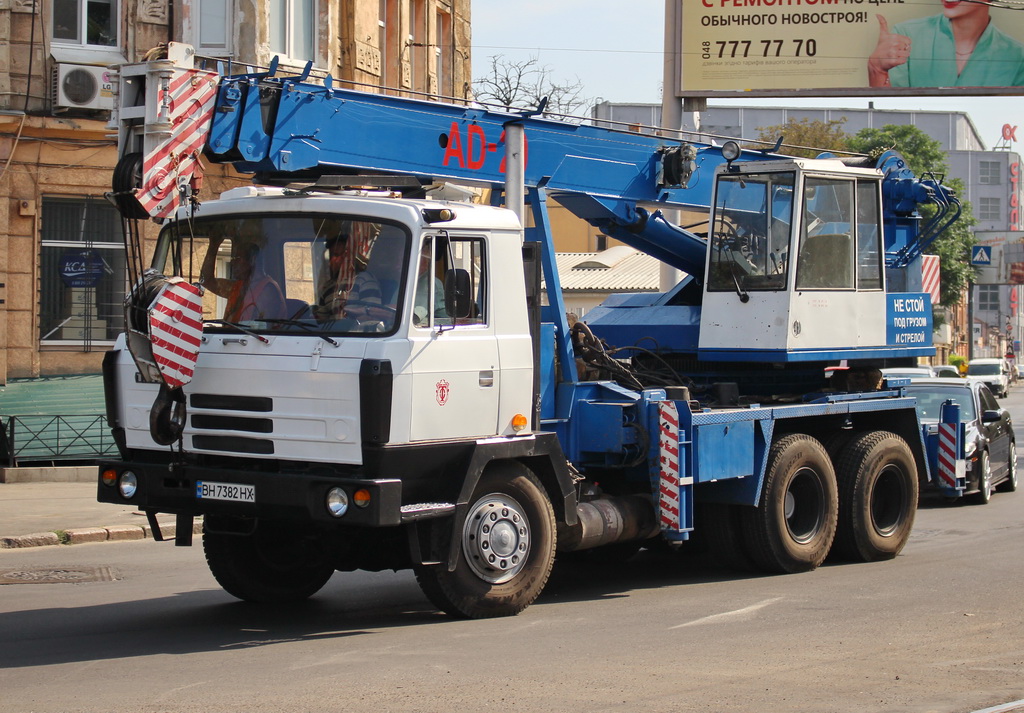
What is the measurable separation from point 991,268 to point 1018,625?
75.1 meters

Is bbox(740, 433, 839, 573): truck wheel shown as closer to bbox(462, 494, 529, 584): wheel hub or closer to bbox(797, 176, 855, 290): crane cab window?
bbox(797, 176, 855, 290): crane cab window

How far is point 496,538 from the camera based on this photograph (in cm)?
854

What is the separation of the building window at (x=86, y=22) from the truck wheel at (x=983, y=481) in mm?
13867

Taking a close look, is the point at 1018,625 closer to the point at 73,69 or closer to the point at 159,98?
the point at 159,98

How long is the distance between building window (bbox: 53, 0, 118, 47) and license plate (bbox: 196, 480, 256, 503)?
517 inches

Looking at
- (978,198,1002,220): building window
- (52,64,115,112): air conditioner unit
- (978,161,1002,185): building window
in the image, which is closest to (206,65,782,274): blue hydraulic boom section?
(52,64,115,112): air conditioner unit

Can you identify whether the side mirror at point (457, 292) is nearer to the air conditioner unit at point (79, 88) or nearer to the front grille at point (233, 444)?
the front grille at point (233, 444)

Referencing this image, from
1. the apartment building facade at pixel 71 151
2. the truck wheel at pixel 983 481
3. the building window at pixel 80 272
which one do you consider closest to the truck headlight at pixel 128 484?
the apartment building facade at pixel 71 151

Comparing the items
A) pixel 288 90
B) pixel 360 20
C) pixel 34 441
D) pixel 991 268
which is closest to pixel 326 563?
pixel 288 90

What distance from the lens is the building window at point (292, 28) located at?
68.3ft

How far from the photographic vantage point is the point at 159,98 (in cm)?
806

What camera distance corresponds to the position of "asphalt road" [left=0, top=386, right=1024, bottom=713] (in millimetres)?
6613

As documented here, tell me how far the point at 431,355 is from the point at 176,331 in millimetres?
1578

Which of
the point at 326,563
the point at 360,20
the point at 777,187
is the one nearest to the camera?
the point at 326,563
